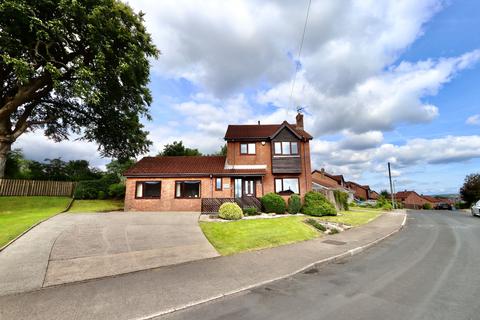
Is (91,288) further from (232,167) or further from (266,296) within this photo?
(232,167)

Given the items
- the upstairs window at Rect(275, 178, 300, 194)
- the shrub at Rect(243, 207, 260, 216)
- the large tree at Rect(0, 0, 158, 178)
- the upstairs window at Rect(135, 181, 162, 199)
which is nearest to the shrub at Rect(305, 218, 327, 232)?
the shrub at Rect(243, 207, 260, 216)

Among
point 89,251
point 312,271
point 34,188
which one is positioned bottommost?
point 312,271

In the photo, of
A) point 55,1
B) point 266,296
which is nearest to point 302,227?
point 266,296

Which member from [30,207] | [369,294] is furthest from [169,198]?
[369,294]

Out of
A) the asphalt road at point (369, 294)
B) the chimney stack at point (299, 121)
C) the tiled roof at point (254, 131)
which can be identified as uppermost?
the chimney stack at point (299, 121)

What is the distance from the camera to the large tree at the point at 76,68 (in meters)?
13.2

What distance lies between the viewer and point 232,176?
2047 cm

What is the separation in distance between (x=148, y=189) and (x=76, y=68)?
34.5 ft

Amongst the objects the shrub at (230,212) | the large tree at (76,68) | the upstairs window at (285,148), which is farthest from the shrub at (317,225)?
the large tree at (76,68)

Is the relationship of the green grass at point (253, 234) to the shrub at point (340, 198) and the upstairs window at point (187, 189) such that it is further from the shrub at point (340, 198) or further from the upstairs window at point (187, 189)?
the shrub at point (340, 198)

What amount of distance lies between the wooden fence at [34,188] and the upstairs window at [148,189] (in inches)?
402

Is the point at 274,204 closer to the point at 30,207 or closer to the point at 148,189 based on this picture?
the point at 148,189

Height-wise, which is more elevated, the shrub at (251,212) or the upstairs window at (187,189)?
the upstairs window at (187,189)

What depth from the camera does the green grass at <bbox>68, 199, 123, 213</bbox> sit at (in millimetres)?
19516
